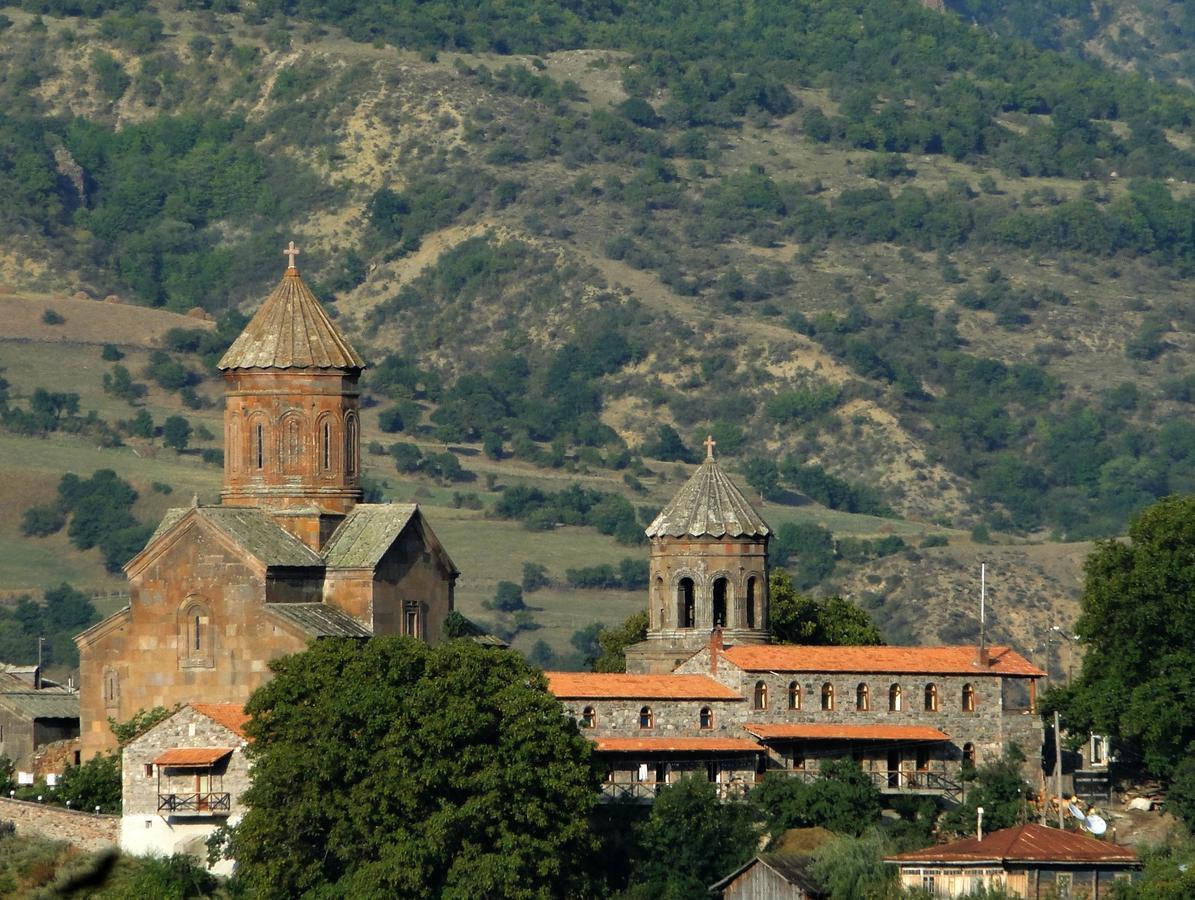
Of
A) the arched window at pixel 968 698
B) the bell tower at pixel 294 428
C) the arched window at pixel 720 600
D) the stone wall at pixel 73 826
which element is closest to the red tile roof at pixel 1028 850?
the arched window at pixel 968 698

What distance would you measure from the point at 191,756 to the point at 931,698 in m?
19.3

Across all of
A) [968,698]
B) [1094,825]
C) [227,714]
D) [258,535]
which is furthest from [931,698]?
[227,714]

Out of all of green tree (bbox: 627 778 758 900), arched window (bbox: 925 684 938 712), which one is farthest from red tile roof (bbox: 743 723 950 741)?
green tree (bbox: 627 778 758 900)

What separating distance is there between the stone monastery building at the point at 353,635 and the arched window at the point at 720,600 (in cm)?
212

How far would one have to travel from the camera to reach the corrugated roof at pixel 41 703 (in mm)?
92875

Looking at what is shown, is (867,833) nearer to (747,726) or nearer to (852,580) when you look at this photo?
(747,726)

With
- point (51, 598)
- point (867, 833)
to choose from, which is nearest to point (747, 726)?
point (867, 833)

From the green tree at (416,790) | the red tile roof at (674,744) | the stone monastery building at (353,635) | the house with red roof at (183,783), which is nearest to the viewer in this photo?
the green tree at (416,790)

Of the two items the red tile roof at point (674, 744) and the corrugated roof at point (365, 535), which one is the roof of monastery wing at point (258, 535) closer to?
the corrugated roof at point (365, 535)

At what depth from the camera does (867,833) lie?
82.1 metres

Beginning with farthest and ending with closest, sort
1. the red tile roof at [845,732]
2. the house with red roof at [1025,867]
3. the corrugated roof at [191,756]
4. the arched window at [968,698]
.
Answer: the arched window at [968,698]
the red tile roof at [845,732]
the corrugated roof at [191,756]
the house with red roof at [1025,867]

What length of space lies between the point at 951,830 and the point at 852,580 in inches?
4327

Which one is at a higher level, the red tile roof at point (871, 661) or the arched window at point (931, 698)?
the red tile roof at point (871, 661)

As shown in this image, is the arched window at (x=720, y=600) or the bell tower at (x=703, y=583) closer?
the bell tower at (x=703, y=583)
